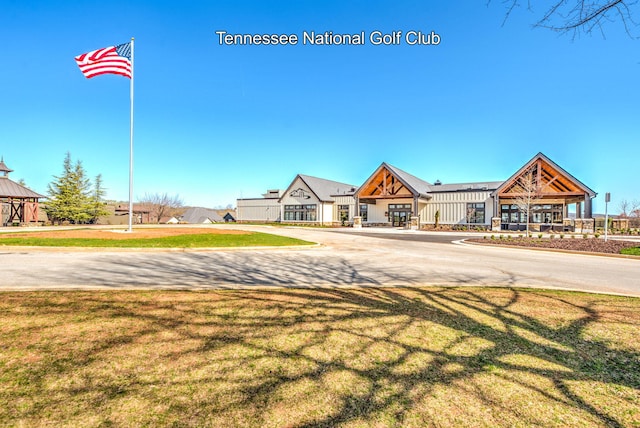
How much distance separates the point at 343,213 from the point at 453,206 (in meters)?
15.9

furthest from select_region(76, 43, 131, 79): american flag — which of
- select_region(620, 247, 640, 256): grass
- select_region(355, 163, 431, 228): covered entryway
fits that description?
select_region(355, 163, 431, 228): covered entryway

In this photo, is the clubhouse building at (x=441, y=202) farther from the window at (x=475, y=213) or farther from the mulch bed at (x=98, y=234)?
the mulch bed at (x=98, y=234)

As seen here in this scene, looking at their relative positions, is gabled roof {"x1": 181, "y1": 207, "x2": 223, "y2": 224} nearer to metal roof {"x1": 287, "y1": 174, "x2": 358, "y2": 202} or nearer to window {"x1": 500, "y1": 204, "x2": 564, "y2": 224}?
metal roof {"x1": 287, "y1": 174, "x2": 358, "y2": 202}

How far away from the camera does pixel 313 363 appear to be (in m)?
3.27

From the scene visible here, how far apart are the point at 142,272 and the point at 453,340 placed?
8.02 metres

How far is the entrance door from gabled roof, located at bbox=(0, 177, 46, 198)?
43.9 metres

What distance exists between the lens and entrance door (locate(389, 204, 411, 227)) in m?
41.8

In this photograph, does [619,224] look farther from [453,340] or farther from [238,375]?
[238,375]

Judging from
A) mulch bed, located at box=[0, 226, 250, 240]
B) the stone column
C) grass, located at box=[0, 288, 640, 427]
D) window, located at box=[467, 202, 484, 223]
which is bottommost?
grass, located at box=[0, 288, 640, 427]

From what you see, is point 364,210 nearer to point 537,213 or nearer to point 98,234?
point 537,213

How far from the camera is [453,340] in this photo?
3910mm

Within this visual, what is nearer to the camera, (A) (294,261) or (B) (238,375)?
(B) (238,375)

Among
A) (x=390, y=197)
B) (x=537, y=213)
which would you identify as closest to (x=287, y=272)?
(x=390, y=197)

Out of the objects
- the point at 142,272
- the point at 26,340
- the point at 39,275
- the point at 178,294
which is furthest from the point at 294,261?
the point at 26,340
